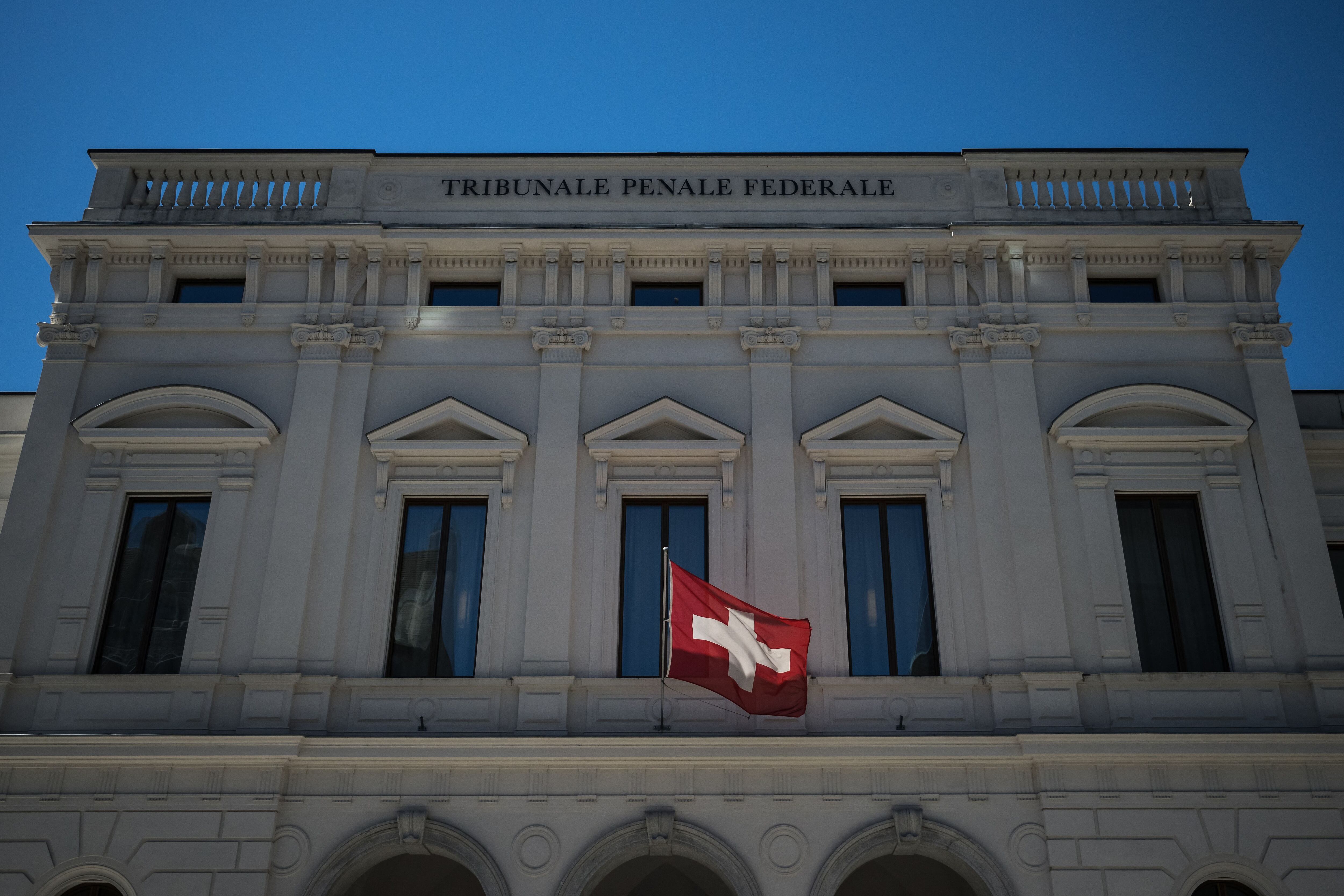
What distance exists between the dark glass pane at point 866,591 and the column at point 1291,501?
576 cm

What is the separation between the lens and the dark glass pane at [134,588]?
1653cm

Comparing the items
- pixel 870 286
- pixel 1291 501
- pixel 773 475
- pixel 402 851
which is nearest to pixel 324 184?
pixel 773 475

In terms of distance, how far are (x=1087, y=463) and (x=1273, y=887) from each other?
20.4 ft

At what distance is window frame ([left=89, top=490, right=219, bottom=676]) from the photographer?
16.4 meters

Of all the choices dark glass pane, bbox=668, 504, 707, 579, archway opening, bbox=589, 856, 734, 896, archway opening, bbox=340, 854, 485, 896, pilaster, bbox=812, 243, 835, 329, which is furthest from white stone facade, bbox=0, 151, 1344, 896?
archway opening, bbox=589, 856, 734, 896

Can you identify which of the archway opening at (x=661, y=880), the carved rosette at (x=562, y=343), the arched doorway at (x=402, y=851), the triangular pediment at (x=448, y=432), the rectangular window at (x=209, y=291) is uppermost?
the rectangular window at (x=209, y=291)

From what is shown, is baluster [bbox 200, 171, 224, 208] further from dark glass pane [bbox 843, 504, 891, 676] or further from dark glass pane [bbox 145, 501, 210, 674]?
dark glass pane [bbox 843, 504, 891, 676]

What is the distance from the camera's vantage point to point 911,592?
55.7 ft

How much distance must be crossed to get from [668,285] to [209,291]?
768cm

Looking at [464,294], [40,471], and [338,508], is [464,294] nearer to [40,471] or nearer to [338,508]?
[338,508]

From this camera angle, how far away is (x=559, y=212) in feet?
63.5

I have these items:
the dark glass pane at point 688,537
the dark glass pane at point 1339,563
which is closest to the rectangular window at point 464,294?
the dark glass pane at point 688,537

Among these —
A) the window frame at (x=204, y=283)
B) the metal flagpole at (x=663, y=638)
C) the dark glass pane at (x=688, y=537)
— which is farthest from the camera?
the window frame at (x=204, y=283)

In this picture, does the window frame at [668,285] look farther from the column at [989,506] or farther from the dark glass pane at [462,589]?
the dark glass pane at [462,589]
